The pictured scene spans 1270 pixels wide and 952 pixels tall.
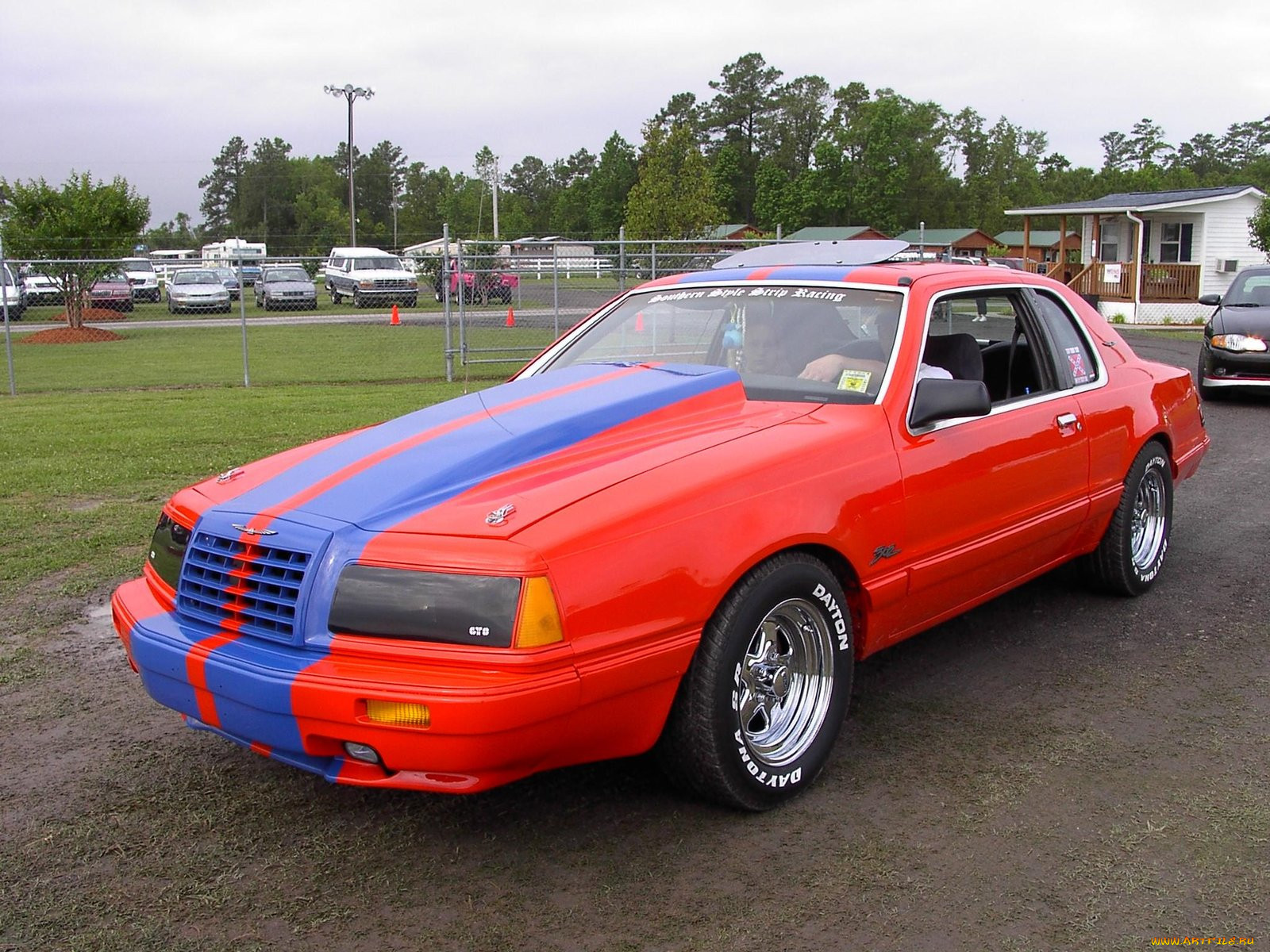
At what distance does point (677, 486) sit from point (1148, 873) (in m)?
1.60

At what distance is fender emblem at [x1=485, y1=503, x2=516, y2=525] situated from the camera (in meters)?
2.98

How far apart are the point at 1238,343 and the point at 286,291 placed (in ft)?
82.9

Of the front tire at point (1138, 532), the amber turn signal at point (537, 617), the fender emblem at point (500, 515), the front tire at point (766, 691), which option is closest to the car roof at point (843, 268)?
the front tire at point (1138, 532)

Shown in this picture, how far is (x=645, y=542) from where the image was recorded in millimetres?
3029

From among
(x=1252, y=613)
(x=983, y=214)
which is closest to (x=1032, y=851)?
(x=1252, y=613)

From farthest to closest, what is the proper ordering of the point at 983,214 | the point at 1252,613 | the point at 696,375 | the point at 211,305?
the point at 983,214 < the point at 211,305 < the point at 1252,613 < the point at 696,375

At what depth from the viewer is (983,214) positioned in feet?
317

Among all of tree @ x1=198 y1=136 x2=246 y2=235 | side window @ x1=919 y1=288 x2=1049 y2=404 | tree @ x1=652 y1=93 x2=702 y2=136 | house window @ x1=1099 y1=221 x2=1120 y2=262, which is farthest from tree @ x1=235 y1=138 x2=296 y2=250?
side window @ x1=919 y1=288 x2=1049 y2=404

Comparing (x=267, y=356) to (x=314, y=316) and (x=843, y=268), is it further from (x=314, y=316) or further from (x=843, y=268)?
(x=843, y=268)

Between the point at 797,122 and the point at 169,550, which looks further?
the point at 797,122

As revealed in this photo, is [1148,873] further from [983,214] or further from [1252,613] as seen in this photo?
[983,214]

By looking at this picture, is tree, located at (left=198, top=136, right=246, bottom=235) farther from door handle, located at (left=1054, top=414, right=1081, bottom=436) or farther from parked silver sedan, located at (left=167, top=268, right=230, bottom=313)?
door handle, located at (left=1054, top=414, right=1081, bottom=436)

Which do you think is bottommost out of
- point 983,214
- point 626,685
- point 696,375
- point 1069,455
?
point 626,685

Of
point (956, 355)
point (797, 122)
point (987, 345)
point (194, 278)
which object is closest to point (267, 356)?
point (194, 278)
